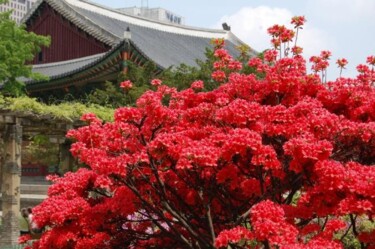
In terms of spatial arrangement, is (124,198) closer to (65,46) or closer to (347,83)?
(347,83)

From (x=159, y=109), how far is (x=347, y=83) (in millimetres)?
2115

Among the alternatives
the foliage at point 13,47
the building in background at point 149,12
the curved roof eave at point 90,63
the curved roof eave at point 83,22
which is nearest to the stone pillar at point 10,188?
the foliage at point 13,47

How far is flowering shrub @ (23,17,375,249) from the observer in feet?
16.7

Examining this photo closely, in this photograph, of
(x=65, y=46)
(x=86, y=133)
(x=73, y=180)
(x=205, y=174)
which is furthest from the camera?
(x=65, y=46)

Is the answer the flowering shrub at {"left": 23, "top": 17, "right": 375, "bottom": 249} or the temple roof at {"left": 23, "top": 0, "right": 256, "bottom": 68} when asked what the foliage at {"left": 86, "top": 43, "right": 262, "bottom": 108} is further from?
the flowering shrub at {"left": 23, "top": 17, "right": 375, "bottom": 249}

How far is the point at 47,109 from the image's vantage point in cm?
1455

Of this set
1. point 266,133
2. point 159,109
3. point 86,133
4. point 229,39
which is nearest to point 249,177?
point 266,133

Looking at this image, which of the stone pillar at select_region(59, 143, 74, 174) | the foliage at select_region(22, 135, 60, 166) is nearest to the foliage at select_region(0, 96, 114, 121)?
the stone pillar at select_region(59, 143, 74, 174)

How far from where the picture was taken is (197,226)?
6055 millimetres

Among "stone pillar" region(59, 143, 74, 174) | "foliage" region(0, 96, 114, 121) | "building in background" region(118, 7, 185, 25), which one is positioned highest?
"building in background" region(118, 7, 185, 25)

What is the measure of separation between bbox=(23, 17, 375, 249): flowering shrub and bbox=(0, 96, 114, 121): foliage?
296 inches

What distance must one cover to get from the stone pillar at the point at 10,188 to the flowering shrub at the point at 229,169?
8.37m

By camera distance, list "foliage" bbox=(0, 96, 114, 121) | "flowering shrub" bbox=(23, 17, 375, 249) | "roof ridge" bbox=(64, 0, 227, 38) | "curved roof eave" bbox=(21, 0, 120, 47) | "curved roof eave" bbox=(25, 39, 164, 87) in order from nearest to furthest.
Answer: "flowering shrub" bbox=(23, 17, 375, 249)
"foliage" bbox=(0, 96, 114, 121)
"curved roof eave" bbox=(25, 39, 164, 87)
"curved roof eave" bbox=(21, 0, 120, 47)
"roof ridge" bbox=(64, 0, 227, 38)

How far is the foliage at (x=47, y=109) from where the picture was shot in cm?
1386
